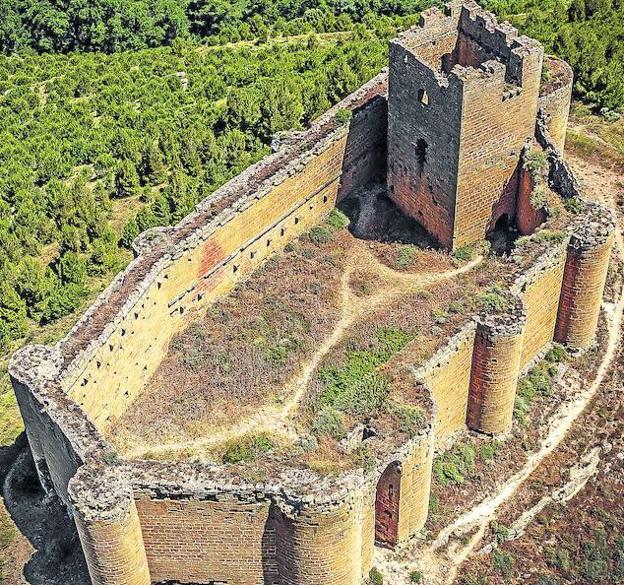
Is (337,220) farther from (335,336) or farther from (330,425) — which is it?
(330,425)

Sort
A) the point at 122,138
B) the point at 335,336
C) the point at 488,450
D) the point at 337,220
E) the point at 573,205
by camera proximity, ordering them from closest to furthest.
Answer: the point at 488,450
the point at 335,336
the point at 573,205
the point at 337,220
the point at 122,138

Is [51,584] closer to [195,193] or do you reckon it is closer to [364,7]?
[195,193]

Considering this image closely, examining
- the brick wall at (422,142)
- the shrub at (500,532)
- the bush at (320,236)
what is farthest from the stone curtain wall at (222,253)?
the shrub at (500,532)

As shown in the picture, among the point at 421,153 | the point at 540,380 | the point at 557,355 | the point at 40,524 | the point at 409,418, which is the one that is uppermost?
the point at 421,153

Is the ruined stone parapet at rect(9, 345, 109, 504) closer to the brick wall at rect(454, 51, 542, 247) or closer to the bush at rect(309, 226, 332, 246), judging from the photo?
the bush at rect(309, 226, 332, 246)

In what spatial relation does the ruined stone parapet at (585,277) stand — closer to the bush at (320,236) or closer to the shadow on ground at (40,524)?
the bush at (320,236)

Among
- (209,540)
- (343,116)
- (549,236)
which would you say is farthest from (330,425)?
(343,116)

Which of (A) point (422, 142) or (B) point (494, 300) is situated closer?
(B) point (494, 300)
